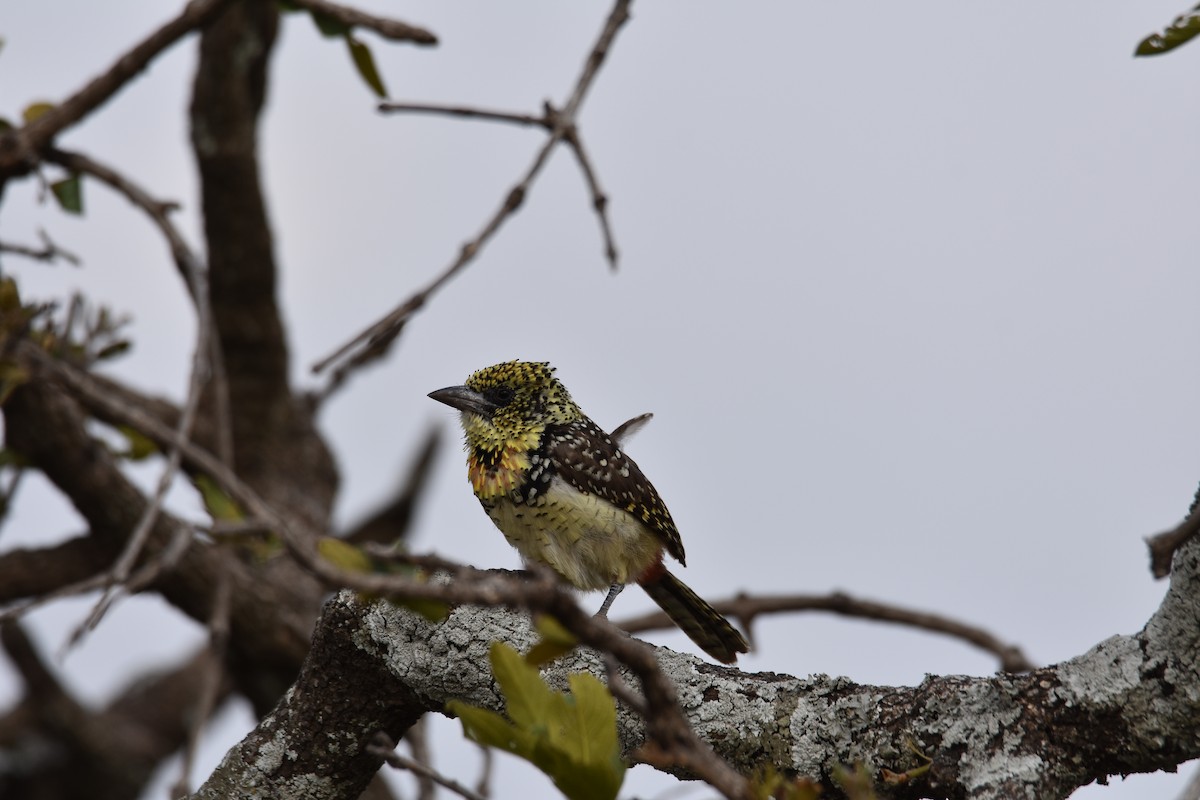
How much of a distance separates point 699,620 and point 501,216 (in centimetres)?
143

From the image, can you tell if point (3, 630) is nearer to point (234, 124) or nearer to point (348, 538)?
point (348, 538)

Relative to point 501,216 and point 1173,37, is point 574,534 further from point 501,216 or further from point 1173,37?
point 1173,37

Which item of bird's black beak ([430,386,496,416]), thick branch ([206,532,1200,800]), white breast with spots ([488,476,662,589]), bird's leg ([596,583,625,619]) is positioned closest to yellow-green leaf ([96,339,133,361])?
bird's black beak ([430,386,496,416])

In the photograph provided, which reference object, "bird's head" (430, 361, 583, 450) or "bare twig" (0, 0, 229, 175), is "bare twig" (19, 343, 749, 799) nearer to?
"bird's head" (430, 361, 583, 450)

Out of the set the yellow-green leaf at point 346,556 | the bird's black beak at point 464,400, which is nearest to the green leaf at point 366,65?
the bird's black beak at point 464,400

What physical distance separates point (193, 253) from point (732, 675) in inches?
115

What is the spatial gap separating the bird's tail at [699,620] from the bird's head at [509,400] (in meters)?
0.60

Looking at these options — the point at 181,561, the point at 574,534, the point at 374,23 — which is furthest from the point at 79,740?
the point at 374,23

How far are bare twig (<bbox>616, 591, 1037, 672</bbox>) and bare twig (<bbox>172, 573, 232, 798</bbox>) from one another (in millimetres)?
1375

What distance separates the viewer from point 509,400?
173 inches

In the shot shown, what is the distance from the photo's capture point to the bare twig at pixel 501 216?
2953 mm

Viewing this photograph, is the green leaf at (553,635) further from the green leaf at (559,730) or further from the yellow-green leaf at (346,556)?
the yellow-green leaf at (346,556)

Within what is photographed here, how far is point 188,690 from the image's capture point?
8383mm

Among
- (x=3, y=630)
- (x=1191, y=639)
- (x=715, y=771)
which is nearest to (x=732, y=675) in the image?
(x=1191, y=639)
